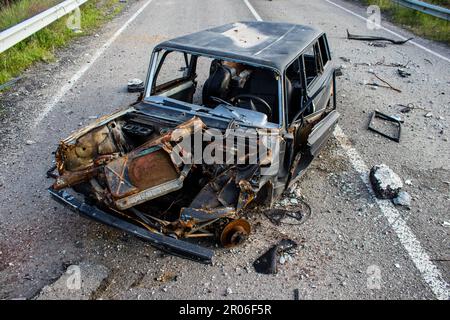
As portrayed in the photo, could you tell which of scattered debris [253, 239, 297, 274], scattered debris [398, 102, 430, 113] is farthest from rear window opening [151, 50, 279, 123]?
scattered debris [398, 102, 430, 113]

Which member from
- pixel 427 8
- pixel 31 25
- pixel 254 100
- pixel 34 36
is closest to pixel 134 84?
pixel 31 25

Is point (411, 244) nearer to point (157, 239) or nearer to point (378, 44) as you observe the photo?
point (157, 239)

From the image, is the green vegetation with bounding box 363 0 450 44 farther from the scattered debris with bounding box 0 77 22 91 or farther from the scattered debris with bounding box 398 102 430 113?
the scattered debris with bounding box 0 77 22 91

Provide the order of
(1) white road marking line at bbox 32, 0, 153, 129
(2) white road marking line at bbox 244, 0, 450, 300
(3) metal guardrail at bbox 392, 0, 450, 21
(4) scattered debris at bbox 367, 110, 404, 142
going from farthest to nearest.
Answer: (3) metal guardrail at bbox 392, 0, 450, 21, (1) white road marking line at bbox 32, 0, 153, 129, (4) scattered debris at bbox 367, 110, 404, 142, (2) white road marking line at bbox 244, 0, 450, 300

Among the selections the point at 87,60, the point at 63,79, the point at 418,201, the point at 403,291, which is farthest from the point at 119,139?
the point at 87,60

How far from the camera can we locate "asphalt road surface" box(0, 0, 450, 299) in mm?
3586

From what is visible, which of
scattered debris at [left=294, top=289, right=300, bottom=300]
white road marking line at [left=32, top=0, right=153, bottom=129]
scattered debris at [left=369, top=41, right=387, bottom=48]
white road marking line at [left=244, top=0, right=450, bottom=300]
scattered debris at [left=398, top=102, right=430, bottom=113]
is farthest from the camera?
scattered debris at [left=369, top=41, right=387, bottom=48]

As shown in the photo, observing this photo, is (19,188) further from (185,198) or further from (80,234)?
(185,198)

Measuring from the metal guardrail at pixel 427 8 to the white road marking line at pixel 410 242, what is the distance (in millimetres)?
7499

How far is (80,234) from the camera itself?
13.6ft

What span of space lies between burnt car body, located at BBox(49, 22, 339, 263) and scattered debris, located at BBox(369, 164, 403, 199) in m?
0.81

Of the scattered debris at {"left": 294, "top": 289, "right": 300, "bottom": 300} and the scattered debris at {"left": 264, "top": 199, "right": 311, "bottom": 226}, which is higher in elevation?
the scattered debris at {"left": 264, "top": 199, "right": 311, "bottom": 226}

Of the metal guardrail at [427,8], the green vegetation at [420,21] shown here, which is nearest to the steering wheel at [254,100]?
the green vegetation at [420,21]

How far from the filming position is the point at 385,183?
4652mm
